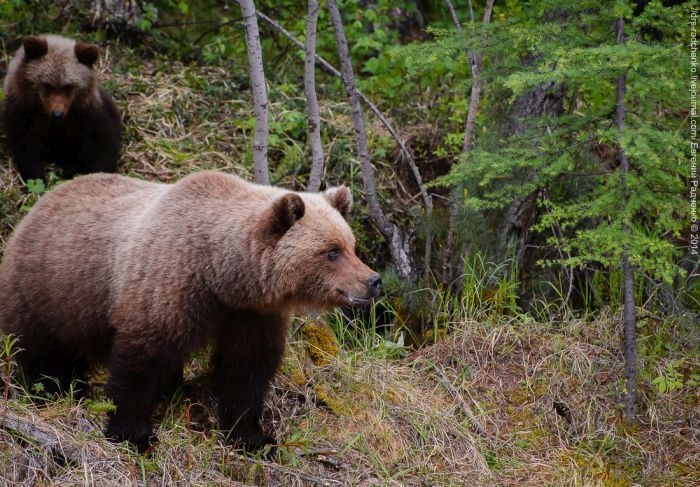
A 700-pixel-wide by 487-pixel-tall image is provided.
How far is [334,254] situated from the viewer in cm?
504

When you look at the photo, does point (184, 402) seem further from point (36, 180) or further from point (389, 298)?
→ point (36, 180)

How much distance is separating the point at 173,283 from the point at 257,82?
2.17 m

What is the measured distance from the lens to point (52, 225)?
223 inches

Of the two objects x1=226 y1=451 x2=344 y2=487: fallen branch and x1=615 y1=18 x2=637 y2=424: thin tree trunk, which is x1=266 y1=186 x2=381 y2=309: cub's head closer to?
x1=226 y1=451 x2=344 y2=487: fallen branch

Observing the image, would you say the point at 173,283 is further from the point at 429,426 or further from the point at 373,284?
the point at 429,426

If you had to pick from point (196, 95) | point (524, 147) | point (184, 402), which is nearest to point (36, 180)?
point (196, 95)

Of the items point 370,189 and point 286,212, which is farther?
point 370,189

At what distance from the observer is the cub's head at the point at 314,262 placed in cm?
494

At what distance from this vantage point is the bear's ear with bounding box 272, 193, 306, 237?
15.9 feet

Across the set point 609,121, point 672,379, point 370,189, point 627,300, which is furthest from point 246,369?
point 609,121

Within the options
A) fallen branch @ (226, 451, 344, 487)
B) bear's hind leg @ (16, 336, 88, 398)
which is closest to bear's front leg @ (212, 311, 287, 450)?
fallen branch @ (226, 451, 344, 487)

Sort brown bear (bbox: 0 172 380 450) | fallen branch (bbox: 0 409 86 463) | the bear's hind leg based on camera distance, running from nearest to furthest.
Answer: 1. fallen branch (bbox: 0 409 86 463)
2. brown bear (bbox: 0 172 380 450)
3. the bear's hind leg

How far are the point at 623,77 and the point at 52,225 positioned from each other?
373 centimetres

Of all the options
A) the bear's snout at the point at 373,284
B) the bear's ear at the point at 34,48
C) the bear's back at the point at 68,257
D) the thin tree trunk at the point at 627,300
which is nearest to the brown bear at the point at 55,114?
the bear's ear at the point at 34,48
